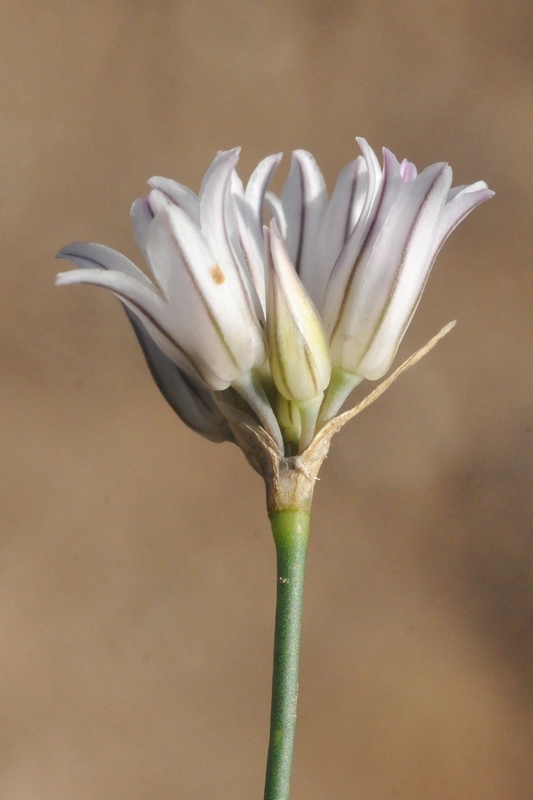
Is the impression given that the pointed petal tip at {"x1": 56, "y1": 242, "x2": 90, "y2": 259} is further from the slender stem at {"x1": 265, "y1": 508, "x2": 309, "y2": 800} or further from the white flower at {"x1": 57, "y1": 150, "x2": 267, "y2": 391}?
the slender stem at {"x1": 265, "y1": 508, "x2": 309, "y2": 800}

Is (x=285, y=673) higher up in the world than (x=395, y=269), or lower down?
lower down

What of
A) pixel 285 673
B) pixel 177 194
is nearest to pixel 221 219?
pixel 177 194

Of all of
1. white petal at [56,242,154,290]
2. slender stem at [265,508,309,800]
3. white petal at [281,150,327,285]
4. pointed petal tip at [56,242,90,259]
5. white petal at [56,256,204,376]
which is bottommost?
slender stem at [265,508,309,800]

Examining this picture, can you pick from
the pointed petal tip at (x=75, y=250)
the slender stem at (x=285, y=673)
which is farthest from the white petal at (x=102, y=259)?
the slender stem at (x=285, y=673)

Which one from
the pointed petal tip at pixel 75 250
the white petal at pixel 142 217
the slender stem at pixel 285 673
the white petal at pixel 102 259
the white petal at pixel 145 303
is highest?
the white petal at pixel 142 217

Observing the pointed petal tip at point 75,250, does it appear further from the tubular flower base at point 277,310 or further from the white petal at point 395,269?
the white petal at point 395,269

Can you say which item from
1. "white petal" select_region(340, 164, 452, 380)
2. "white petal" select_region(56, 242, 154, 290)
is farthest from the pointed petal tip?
"white petal" select_region(340, 164, 452, 380)

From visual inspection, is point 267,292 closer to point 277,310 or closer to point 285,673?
point 277,310

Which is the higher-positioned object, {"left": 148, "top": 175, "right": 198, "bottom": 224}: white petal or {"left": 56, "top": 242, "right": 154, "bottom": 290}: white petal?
{"left": 148, "top": 175, "right": 198, "bottom": 224}: white petal
